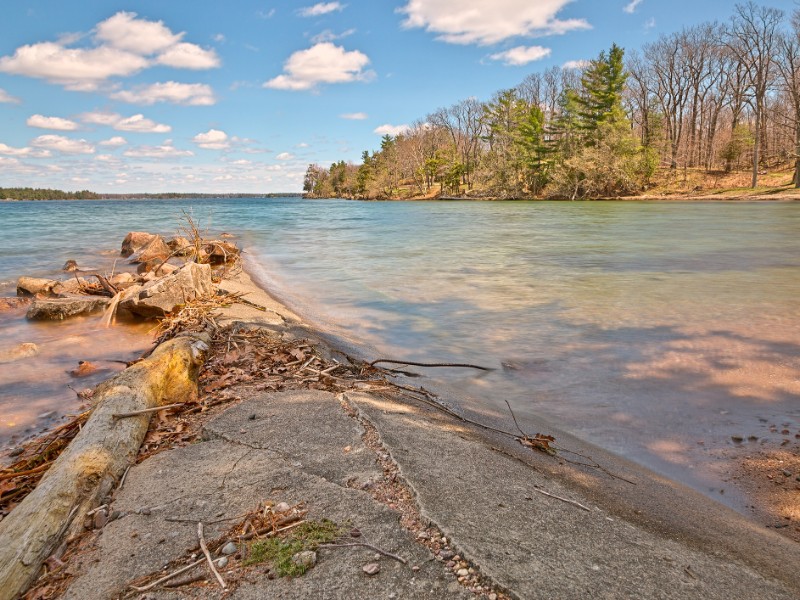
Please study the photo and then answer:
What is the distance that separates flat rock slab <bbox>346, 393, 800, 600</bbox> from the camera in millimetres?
1717

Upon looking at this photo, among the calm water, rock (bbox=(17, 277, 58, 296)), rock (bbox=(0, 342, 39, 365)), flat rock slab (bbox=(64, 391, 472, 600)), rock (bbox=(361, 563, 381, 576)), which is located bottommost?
the calm water

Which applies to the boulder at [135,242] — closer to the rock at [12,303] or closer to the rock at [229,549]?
the rock at [12,303]

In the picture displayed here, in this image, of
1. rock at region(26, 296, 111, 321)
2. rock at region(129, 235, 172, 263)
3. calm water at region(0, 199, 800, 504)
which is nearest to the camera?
calm water at region(0, 199, 800, 504)

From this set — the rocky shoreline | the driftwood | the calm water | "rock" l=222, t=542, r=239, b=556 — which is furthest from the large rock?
"rock" l=222, t=542, r=239, b=556

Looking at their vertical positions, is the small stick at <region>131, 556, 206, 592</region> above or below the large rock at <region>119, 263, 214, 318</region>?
below

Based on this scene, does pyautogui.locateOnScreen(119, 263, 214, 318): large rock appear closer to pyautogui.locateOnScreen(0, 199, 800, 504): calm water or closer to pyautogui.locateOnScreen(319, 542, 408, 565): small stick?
pyautogui.locateOnScreen(0, 199, 800, 504): calm water

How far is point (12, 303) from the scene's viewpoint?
8539 millimetres

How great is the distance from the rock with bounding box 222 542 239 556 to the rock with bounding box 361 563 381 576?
530 millimetres

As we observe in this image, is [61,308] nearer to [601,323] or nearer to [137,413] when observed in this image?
[137,413]

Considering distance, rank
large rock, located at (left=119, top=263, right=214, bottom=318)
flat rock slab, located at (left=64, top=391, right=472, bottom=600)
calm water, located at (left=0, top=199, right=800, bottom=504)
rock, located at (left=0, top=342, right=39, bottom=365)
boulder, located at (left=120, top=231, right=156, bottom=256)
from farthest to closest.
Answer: boulder, located at (left=120, top=231, right=156, bottom=256)
large rock, located at (left=119, top=263, right=214, bottom=318)
rock, located at (left=0, top=342, right=39, bottom=365)
calm water, located at (left=0, top=199, right=800, bottom=504)
flat rock slab, located at (left=64, top=391, right=472, bottom=600)

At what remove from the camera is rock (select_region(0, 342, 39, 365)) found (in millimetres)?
5395

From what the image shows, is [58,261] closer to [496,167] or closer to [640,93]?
[496,167]

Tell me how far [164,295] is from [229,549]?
5.62m

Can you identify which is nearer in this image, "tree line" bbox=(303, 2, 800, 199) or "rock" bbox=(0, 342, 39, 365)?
"rock" bbox=(0, 342, 39, 365)
